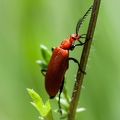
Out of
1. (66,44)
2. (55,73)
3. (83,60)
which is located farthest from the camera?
(66,44)

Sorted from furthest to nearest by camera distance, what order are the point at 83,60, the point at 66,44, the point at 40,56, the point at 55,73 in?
1. the point at 40,56
2. the point at 66,44
3. the point at 55,73
4. the point at 83,60

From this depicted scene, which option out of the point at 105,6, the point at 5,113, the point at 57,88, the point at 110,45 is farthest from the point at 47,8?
the point at 57,88

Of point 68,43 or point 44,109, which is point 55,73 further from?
point 44,109

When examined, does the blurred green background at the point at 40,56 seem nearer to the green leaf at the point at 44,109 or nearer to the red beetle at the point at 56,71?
the red beetle at the point at 56,71

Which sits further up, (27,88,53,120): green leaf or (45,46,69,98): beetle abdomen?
(45,46,69,98): beetle abdomen

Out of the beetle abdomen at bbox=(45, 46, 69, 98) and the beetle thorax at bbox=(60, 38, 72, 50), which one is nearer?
the beetle abdomen at bbox=(45, 46, 69, 98)

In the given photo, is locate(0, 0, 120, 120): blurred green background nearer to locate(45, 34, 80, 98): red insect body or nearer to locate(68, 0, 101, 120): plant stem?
locate(45, 34, 80, 98): red insect body

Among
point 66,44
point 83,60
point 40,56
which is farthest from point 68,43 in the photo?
point 83,60

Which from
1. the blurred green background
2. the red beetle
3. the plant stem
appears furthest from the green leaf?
the blurred green background

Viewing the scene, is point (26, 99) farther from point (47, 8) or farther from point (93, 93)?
point (47, 8)
